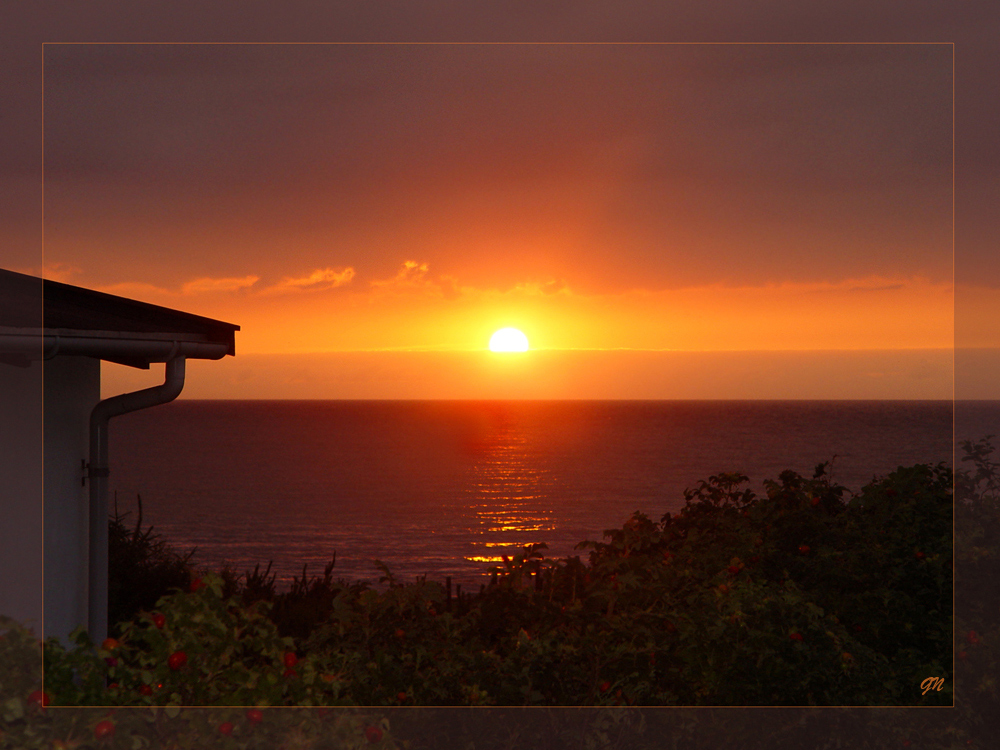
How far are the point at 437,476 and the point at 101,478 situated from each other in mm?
69788

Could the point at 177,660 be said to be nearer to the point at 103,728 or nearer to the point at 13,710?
the point at 103,728

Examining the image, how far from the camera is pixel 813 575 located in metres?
A: 5.42

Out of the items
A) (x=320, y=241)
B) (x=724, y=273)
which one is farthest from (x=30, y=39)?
(x=724, y=273)

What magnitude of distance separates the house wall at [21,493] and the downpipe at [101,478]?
411 mm

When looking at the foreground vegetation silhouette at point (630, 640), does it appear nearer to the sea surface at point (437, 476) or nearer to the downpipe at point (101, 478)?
the downpipe at point (101, 478)

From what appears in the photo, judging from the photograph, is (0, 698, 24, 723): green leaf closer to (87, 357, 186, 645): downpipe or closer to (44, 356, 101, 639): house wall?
(44, 356, 101, 639): house wall

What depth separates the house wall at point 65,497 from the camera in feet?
14.5

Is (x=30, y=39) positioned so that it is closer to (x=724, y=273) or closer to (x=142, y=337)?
(x=142, y=337)

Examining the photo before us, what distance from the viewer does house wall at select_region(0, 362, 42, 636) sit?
4.08m

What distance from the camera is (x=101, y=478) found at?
185 inches

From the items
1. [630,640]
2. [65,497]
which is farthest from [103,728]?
[630,640]

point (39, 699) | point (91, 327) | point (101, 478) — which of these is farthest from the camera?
point (101, 478)

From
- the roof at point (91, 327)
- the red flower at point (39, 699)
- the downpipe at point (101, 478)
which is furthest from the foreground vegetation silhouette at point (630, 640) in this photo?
the roof at point (91, 327)
